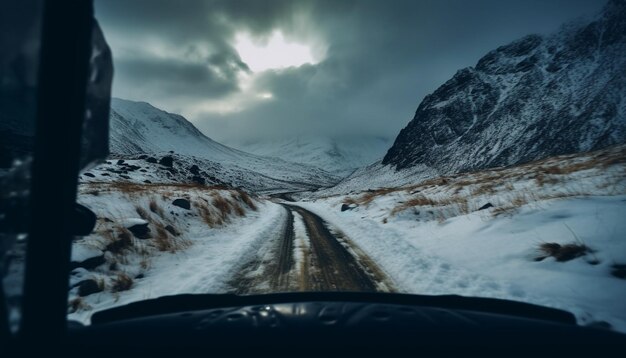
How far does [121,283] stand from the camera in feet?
16.3

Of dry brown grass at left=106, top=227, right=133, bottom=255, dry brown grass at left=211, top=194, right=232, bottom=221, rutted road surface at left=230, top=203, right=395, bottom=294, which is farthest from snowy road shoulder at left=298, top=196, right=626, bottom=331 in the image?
dry brown grass at left=211, top=194, right=232, bottom=221

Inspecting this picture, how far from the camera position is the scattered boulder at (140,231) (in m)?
7.08

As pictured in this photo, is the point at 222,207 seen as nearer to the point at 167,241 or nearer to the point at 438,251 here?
the point at 167,241

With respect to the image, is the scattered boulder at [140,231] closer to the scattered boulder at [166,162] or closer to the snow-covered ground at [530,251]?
the snow-covered ground at [530,251]

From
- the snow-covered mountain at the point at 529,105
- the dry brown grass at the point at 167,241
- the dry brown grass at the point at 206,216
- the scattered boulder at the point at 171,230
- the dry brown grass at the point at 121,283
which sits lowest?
the dry brown grass at the point at 121,283

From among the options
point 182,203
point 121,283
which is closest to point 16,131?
point 121,283

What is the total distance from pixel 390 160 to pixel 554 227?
379 ft

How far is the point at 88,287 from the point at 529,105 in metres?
116

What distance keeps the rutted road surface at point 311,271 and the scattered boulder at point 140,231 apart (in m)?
2.72

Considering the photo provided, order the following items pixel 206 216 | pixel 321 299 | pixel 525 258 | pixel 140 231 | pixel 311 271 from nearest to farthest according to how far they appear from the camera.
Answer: pixel 321 299
pixel 311 271
pixel 525 258
pixel 140 231
pixel 206 216

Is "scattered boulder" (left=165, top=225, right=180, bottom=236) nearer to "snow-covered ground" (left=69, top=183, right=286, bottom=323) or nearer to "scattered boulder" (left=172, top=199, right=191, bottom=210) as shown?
"snow-covered ground" (left=69, top=183, right=286, bottom=323)

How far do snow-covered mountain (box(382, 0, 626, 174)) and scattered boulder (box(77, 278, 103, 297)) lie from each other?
84641mm

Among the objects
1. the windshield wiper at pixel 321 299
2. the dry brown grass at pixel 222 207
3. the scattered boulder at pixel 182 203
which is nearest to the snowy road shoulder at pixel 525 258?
the windshield wiper at pixel 321 299

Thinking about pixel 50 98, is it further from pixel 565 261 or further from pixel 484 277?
pixel 565 261
